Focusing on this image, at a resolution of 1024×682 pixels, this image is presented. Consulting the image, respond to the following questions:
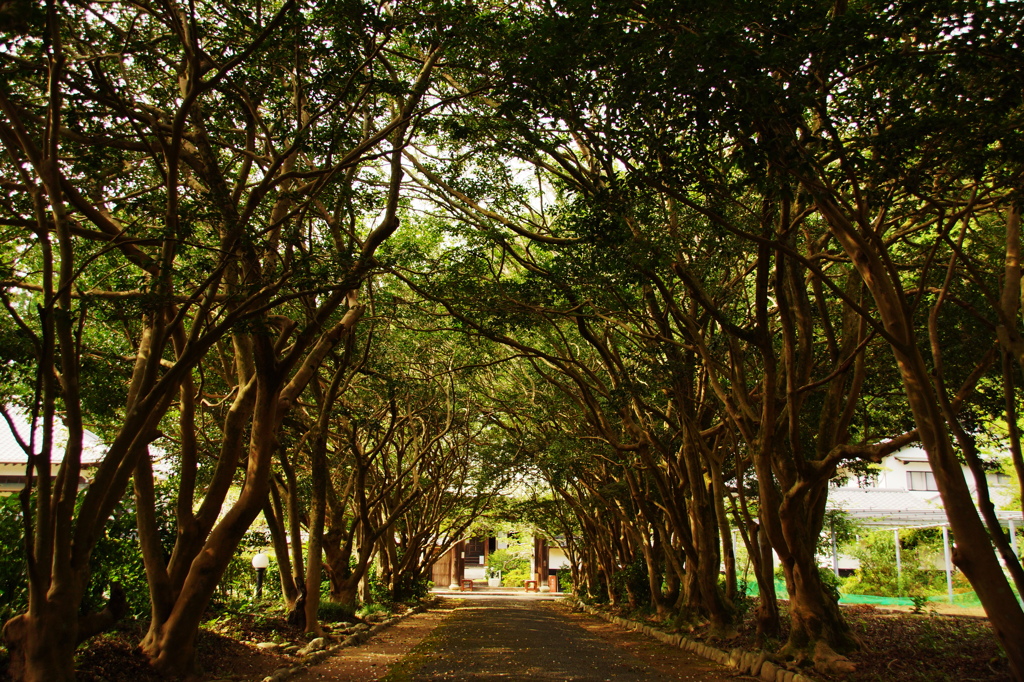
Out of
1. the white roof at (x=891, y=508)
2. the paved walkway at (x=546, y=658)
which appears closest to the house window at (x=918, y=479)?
the white roof at (x=891, y=508)

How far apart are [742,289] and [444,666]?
663 centimetres

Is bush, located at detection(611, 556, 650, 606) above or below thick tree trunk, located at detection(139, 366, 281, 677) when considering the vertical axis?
below

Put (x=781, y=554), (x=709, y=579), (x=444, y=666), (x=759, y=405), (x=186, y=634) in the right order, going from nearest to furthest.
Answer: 1. (x=186, y=634)
2. (x=781, y=554)
3. (x=444, y=666)
4. (x=759, y=405)
5. (x=709, y=579)

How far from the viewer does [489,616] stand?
20.7 metres

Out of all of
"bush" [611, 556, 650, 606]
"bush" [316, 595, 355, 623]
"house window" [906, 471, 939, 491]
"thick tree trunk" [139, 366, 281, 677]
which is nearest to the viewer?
"thick tree trunk" [139, 366, 281, 677]

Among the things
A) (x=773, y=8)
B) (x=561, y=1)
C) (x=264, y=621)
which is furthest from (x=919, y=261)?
(x=264, y=621)

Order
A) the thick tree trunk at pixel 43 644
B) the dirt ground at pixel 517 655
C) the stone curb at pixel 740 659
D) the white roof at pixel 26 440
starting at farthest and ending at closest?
the white roof at pixel 26 440 < the stone curb at pixel 740 659 < the dirt ground at pixel 517 655 < the thick tree trunk at pixel 43 644

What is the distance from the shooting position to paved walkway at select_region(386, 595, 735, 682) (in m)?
8.66

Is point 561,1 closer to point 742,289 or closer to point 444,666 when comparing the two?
point 742,289

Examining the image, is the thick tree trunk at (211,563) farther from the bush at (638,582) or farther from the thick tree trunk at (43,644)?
the bush at (638,582)

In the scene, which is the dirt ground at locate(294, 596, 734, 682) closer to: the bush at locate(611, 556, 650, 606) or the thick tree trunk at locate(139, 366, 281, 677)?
the thick tree trunk at locate(139, 366, 281, 677)

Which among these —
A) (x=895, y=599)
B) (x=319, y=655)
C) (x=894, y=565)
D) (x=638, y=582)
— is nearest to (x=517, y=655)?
(x=319, y=655)

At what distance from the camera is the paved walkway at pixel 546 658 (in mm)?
8664

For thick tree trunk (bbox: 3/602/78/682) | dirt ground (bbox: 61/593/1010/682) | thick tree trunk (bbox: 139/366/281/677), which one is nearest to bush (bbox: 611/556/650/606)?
dirt ground (bbox: 61/593/1010/682)
